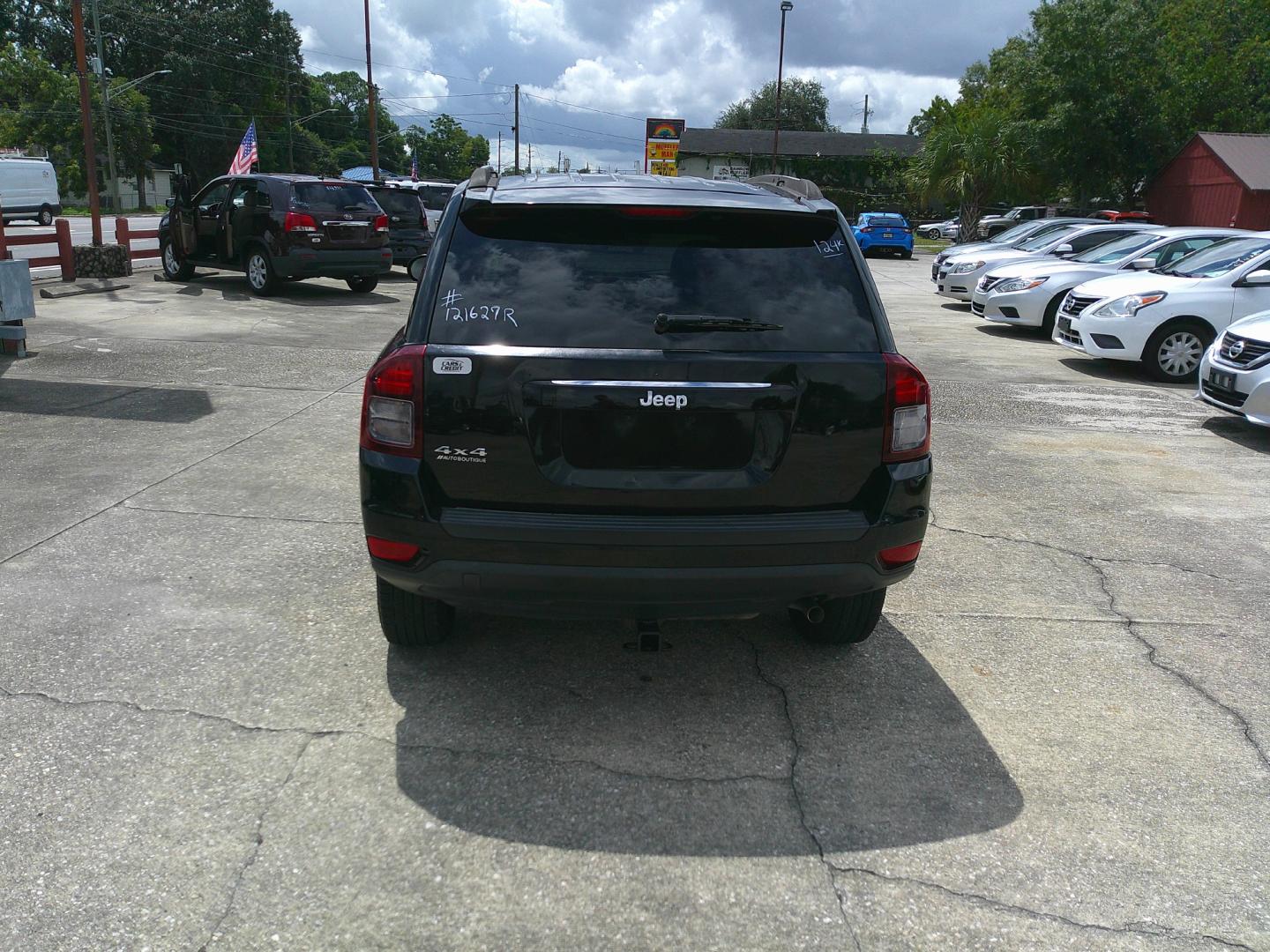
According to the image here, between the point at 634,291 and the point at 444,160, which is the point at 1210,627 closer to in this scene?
the point at 634,291

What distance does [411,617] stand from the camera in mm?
3895

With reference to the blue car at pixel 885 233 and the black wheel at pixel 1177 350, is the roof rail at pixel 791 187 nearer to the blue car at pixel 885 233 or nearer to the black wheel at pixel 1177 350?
the black wheel at pixel 1177 350

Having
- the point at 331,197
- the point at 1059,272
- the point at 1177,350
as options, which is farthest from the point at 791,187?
the point at 331,197

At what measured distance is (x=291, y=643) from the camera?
13.6 feet

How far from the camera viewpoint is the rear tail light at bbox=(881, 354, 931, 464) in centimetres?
340

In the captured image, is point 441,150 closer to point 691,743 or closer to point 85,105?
point 85,105

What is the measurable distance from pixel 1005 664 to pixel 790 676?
0.91 meters

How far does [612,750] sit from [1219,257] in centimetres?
1108

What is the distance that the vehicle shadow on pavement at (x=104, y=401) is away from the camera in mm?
8047

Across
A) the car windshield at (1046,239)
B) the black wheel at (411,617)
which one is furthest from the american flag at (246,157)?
the black wheel at (411,617)

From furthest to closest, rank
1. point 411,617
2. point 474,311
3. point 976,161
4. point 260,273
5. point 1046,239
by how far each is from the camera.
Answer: point 976,161 → point 1046,239 → point 260,273 → point 411,617 → point 474,311

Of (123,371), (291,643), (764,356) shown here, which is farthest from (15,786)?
(123,371)

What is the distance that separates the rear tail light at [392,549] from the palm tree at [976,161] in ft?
128

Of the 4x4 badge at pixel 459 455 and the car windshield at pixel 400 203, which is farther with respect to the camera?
the car windshield at pixel 400 203
